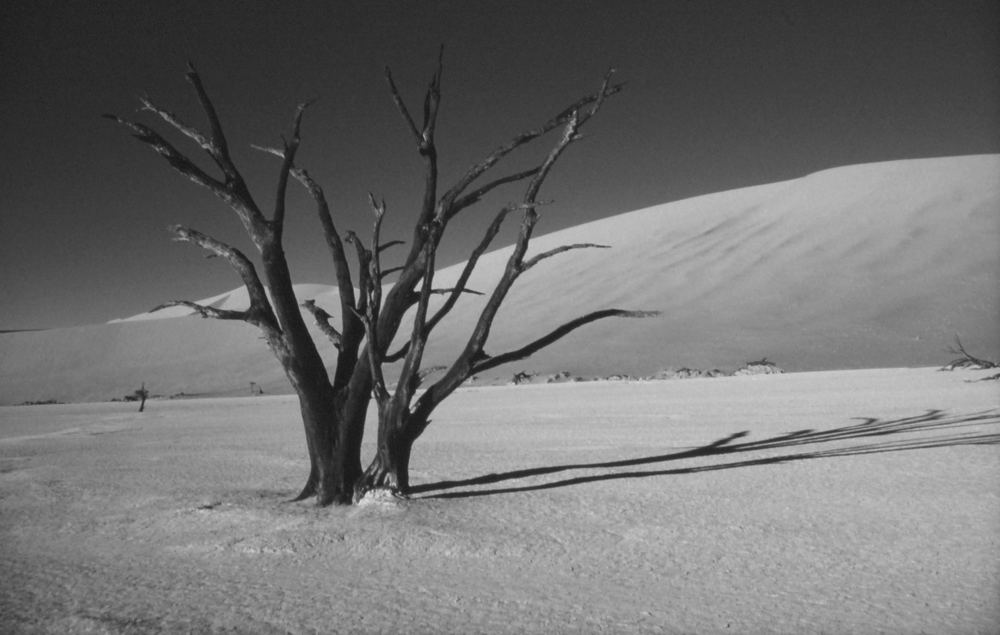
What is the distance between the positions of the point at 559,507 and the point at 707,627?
204 cm

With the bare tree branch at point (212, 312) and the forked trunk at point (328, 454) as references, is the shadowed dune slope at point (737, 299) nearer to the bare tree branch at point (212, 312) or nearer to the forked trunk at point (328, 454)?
the forked trunk at point (328, 454)

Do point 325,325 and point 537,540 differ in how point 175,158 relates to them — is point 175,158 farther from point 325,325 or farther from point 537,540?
point 537,540

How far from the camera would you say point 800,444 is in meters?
7.02

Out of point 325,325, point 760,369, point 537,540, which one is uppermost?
point 760,369

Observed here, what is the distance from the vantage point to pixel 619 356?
2655 centimetres

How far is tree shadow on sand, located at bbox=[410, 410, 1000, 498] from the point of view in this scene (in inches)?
208

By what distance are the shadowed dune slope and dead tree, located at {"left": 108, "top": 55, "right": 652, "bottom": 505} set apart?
20.3 meters

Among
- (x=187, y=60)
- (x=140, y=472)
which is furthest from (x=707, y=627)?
(x=140, y=472)

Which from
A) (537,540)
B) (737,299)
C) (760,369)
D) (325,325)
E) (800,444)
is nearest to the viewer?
(537,540)

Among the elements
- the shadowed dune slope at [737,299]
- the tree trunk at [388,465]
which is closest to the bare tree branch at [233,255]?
the tree trunk at [388,465]

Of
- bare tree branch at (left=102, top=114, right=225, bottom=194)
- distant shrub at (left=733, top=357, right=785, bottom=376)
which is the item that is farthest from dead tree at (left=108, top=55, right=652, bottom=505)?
distant shrub at (left=733, top=357, right=785, bottom=376)

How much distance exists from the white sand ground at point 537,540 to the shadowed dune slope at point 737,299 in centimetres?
1860

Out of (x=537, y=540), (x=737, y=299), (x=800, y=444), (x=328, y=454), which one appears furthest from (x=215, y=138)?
(x=737, y=299)

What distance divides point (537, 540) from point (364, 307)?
2210mm
